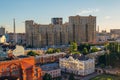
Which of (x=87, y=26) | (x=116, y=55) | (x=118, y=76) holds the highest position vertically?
(x=87, y=26)

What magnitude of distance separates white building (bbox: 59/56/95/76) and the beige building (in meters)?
23.3

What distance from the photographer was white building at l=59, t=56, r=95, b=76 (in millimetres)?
23441

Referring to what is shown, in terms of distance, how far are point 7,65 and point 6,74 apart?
29.1 inches

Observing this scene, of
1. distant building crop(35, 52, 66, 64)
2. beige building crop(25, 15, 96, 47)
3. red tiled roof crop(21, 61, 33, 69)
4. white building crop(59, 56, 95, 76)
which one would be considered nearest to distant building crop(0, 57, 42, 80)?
red tiled roof crop(21, 61, 33, 69)

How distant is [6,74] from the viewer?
17.0m

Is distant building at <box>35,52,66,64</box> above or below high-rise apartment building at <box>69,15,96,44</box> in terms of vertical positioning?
below

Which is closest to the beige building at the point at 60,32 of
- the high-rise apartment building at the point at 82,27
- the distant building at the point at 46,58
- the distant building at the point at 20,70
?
the high-rise apartment building at the point at 82,27

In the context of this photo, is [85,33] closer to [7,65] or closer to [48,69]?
[48,69]

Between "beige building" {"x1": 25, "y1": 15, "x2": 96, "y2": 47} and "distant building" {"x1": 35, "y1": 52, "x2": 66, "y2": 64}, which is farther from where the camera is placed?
"beige building" {"x1": 25, "y1": 15, "x2": 96, "y2": 47}

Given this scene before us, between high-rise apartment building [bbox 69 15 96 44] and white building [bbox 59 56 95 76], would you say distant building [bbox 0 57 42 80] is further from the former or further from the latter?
high-rise apartment building [bbox 69 15 96 44]

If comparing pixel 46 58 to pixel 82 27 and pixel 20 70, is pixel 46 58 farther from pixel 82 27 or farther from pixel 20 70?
pixel 82 27

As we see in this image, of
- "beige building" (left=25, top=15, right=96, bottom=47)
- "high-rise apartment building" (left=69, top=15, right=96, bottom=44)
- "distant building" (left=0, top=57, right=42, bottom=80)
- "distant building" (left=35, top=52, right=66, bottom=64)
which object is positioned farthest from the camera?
"high-rise apartment building" (left=69, top=15, right=96, bottom=44)

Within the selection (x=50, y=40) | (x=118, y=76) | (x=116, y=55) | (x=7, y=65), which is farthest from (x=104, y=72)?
(x=50, y=40)

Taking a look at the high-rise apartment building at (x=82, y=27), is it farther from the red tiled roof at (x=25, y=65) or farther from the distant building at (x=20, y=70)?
the red tiled roof at (x=25, y=65)
